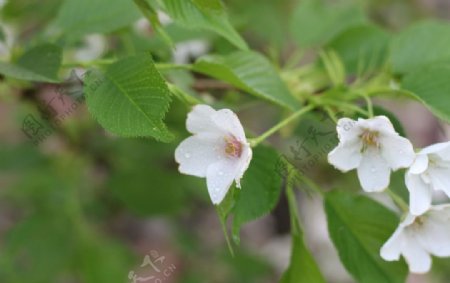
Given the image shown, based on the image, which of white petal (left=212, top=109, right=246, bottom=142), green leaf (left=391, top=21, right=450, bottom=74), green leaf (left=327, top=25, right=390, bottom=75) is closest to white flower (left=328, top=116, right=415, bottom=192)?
white petal (left=212, top=109, right=246, bottom=142)

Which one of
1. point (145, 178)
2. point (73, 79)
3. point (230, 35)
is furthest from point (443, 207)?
point (145, 178)

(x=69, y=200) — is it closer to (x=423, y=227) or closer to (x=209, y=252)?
(x=209, y=252)

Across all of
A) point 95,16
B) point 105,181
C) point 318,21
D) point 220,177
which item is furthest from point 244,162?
point 105,181

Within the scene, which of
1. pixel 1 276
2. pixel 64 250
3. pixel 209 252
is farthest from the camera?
pixel 209 252

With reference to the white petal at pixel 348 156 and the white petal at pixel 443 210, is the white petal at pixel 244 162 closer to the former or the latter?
the white petal at pixel 348 156

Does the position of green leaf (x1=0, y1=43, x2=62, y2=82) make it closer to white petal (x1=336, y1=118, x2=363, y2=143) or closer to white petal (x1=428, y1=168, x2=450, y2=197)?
white petal (x1=336, y1=118, x2=363, y2=143)

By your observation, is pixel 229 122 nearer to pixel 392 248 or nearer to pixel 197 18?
pixel 197 18

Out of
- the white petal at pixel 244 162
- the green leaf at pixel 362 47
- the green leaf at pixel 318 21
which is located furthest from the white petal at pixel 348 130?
the green leaf at pixel 318 21
